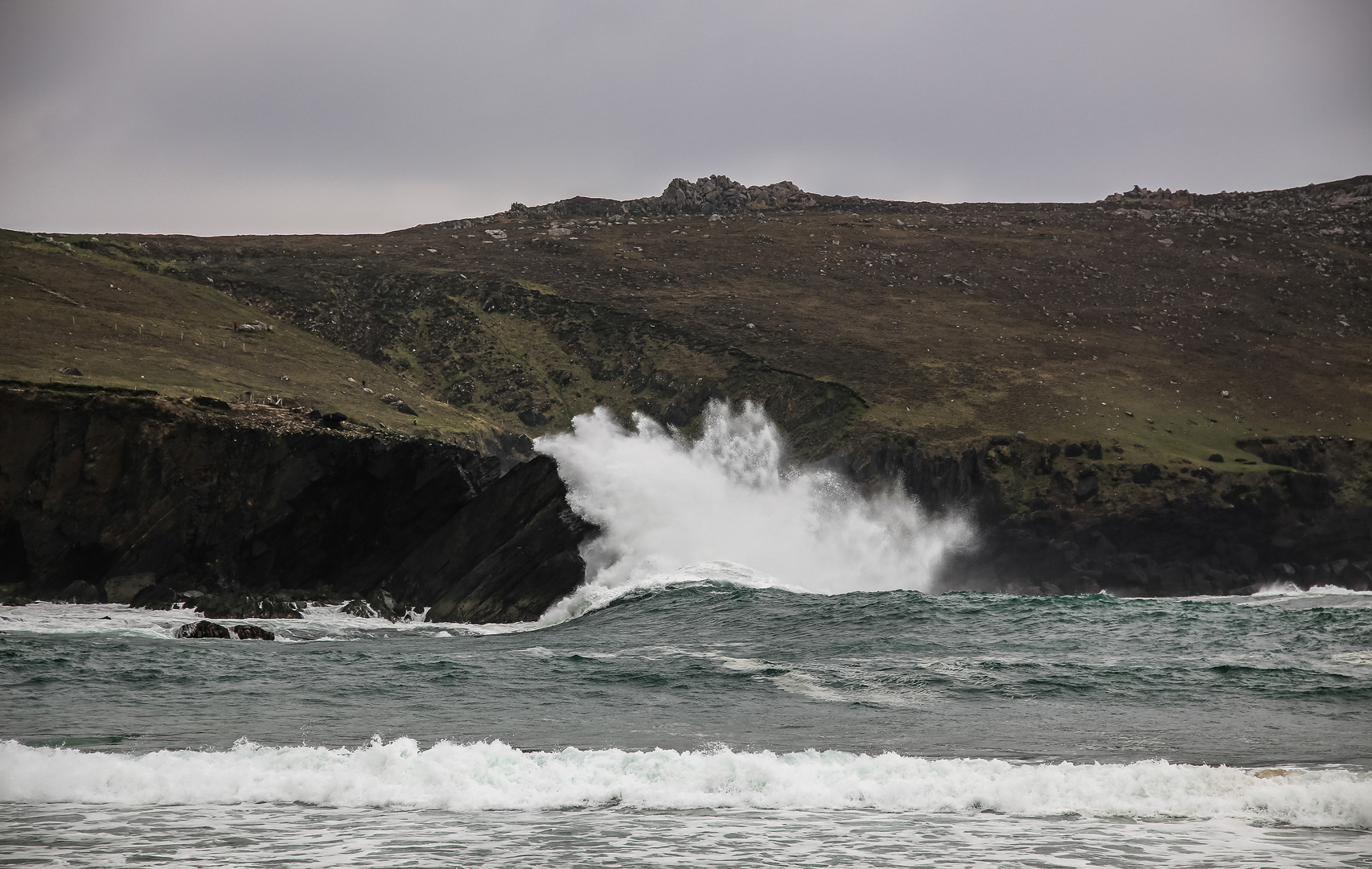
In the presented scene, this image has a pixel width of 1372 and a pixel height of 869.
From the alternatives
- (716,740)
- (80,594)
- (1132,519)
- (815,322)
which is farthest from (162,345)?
(1132,519)

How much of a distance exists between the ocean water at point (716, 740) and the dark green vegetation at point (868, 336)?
3138cm

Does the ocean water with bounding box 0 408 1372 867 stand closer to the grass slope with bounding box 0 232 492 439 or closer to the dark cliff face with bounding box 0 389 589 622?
the dark cliff face with bounding box 0 389 589 622

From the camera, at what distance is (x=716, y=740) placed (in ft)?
47.1

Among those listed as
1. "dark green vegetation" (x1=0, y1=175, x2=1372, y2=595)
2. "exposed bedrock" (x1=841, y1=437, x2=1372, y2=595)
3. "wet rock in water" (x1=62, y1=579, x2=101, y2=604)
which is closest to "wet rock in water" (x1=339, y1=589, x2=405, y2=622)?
"wet rock in water" (x1=62, y1=579, x2=101, y2=604)

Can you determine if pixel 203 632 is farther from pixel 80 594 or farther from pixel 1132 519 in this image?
pixel 1132 519

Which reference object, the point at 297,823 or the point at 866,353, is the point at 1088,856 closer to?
the point at 297,823

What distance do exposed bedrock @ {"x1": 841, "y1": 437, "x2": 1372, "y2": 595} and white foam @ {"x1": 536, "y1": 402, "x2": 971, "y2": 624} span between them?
16.6 meters

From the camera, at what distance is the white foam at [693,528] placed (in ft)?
116

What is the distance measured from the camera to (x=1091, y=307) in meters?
110

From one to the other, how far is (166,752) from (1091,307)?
4393 inches

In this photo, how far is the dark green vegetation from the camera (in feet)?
228

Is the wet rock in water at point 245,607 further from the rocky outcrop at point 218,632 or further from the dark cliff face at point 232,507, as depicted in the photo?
the rocky outcrop at point 218,632

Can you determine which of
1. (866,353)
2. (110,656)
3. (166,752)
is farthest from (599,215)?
(166,752)

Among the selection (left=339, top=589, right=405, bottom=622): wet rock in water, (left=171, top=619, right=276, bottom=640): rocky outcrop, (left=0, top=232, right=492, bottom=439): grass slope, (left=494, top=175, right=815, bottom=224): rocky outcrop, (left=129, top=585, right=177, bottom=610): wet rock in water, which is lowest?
(left=339, top=589, right=405, bottom=622): wet rock in water
